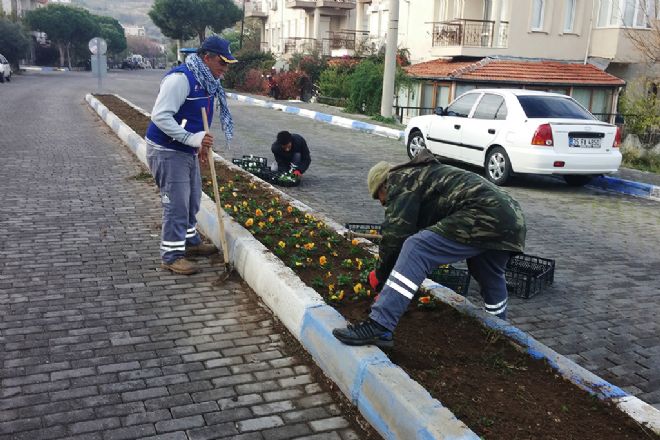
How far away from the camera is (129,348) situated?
4109 millimetres

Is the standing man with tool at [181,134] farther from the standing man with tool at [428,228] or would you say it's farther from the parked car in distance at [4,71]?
the parked car in distance at [4,71]

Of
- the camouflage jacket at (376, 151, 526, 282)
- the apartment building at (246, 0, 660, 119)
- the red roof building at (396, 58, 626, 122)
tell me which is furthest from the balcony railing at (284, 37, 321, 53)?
the camouflage jacket at (376, 151, 526, 282)

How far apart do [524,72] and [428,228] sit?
23112mm

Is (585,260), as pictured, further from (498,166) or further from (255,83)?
A: (255,83)

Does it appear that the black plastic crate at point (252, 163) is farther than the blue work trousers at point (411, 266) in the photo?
Yes

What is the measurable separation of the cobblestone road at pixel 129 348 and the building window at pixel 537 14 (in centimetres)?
2339

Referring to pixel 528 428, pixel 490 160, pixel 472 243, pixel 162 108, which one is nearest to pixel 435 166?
pixel 472 243

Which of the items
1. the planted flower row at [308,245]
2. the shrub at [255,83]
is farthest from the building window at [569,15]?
the planted flower row at [308,245]

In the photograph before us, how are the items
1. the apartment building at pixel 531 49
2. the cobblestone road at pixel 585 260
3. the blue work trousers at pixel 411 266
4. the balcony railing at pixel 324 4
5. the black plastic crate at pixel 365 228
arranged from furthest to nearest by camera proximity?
the balcony railing at pixel 324 4
the apartment building at pixel 531 49
the black plastic crate at pixel 365 228
the cobblestone road at pixel 585 260
the blue work trousers at pixel 411 266

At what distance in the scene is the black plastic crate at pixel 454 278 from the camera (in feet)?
17.4

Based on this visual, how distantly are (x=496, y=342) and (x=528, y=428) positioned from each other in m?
0.94

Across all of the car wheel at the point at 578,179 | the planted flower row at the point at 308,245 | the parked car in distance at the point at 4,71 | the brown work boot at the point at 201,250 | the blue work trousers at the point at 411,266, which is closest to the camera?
the blue work trousers at the point at 411,266

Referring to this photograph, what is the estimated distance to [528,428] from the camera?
Answer: 3.07 m

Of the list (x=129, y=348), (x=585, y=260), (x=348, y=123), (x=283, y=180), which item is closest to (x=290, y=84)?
(x=348, y=123)
